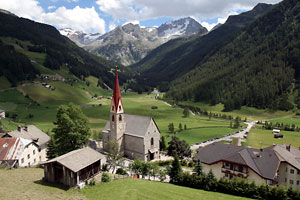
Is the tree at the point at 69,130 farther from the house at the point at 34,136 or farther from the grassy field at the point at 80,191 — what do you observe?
the house at the point at 34,136

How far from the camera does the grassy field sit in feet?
101

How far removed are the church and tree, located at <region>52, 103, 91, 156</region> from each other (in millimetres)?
14377

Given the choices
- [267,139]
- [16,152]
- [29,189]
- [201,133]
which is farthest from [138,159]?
[267,139]

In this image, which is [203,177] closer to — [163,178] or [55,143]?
[163,178]

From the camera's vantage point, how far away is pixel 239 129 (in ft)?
413

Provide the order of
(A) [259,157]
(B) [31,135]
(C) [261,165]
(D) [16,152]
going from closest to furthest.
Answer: (C) [261,165] → (A) [259,157] → (D) [16,152] → (B) [31,135]

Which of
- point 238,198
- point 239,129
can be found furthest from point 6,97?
point 238,198

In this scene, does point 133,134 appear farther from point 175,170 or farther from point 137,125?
point 175,170

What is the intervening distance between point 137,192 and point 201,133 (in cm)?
8605

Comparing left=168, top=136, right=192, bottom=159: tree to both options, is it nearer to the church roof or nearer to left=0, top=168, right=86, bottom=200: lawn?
the church roof

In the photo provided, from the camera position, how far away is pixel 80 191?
35500 millimetres

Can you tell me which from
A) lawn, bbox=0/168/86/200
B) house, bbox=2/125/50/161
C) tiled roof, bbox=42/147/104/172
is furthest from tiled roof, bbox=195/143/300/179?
house, bbox=2/125/50/161

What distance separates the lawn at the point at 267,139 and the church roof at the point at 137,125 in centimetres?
4871

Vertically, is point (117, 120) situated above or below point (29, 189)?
above
